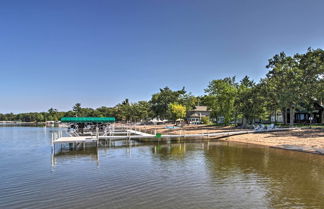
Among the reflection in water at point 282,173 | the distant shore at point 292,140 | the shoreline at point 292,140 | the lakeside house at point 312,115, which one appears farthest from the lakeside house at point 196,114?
the reflection in water at point 282,173

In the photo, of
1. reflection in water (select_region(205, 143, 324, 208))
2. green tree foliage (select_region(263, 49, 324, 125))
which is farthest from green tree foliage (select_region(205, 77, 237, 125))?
reflection in water (select_region(205, 143, 324, 208))

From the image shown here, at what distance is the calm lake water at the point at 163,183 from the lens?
437 inches

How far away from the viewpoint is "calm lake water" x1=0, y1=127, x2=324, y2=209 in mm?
11109

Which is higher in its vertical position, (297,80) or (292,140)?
(297,80)

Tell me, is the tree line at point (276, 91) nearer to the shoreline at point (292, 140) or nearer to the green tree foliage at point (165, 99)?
the shoreline at point (292, 140)

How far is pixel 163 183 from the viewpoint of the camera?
1403 centimetres

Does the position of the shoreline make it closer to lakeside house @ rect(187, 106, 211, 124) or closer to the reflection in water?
the reflection in water

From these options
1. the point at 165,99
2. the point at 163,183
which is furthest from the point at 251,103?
the point at 165,99

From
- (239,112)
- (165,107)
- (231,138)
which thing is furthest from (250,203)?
(165,107)

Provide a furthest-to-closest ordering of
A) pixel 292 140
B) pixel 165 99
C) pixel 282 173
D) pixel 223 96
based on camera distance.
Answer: pixel 165 99 → pixel 223 96 → pixel 292 140 → pixel 282 173

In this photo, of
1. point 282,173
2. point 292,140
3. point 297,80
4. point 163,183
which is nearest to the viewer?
point 163,183

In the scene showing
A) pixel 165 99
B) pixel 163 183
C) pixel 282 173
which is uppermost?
pixel 165 99

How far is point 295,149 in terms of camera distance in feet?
86.6

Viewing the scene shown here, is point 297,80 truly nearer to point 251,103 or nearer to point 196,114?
point 251,103
